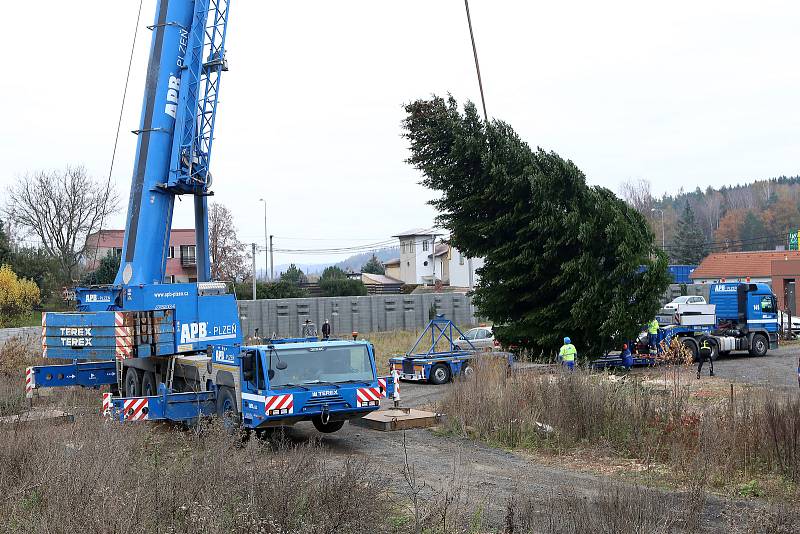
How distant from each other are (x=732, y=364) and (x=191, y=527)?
25.6m

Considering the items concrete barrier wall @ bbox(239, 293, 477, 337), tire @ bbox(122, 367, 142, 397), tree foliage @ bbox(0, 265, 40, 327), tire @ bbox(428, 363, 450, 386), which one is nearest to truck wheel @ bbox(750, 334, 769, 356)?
tire @ bbox(428, 363, 450, 386)

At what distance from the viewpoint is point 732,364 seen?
27.9 metres

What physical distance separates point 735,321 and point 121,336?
24.1 metres

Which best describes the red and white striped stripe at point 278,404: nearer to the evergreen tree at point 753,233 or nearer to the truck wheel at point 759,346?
the truck wheel at point 759,346

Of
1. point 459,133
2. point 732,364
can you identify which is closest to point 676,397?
point 459,133

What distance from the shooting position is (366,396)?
524 inches

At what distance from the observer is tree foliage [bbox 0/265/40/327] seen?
44031 millimetres

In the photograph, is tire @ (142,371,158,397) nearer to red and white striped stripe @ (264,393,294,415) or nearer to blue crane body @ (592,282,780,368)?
red and white striped stripe @ (264,393,294,415)

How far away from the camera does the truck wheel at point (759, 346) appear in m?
30.4

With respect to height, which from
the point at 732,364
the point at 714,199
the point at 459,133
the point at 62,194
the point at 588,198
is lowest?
the point at 732,364

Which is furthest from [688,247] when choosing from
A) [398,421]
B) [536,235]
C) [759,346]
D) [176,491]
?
[176,491]

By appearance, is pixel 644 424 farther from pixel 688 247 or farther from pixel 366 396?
pixel 688 247

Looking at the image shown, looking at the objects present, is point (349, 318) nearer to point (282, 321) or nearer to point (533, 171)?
point (282, 321)

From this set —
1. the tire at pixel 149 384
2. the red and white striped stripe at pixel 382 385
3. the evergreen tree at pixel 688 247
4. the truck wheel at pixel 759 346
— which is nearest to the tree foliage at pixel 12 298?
the tire at pixel 149 384
